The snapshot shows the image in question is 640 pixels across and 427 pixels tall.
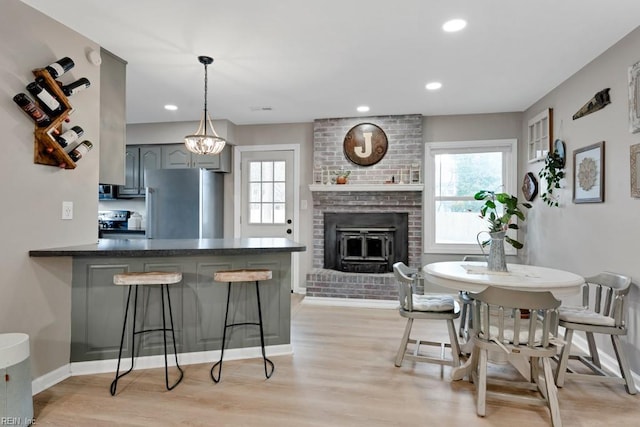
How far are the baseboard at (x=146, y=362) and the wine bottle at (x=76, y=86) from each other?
1.92 metres

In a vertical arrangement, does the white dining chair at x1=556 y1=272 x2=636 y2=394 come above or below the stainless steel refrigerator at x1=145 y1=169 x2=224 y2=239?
below

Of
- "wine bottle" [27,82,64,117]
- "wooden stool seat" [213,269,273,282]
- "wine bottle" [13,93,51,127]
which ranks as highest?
"wine bottle" [27,82,64,117]

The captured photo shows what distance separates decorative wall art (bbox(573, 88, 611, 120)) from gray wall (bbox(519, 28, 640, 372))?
38 millimetres

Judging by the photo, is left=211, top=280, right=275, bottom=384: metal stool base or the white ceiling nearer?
the white ceiling

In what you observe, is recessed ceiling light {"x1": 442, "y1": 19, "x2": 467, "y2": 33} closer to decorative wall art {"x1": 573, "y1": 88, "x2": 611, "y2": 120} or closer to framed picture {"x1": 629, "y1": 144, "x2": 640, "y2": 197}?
decorative wall art {"x1": 573, "y1": 88, "x2": 611, "y2": 120}

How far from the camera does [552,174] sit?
3.59 metres

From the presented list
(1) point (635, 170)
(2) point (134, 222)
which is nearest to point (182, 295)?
(2) point (134, 222)

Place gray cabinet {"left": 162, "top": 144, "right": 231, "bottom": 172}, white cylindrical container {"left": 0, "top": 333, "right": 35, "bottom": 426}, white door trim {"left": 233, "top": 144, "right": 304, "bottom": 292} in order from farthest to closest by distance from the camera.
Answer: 1. white door trim {"left": 233, "top": 144, "right": 304, "bottom": 292}
2. gray cabinet {"left": 162, "top": 144, "right": 231, "bottom": 172}
3. white cylindrical container {"left": 0, "top": 333, "right": 35, "bottom": 426}

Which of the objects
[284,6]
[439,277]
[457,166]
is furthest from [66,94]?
[457,166]

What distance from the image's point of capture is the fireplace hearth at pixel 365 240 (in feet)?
15.8

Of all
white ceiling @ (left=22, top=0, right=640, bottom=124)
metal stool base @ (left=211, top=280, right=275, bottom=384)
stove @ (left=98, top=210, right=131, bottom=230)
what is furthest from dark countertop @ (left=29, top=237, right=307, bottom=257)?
stove @ (left=98, top=210, right=131, bottom=230)

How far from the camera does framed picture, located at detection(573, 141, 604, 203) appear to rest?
2865 mm

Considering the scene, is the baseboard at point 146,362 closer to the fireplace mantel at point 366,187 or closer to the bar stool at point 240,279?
the bar stool at point 240,279

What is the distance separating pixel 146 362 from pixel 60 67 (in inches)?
84.9
